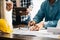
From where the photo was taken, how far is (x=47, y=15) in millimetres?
1363

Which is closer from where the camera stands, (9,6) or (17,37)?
(17,37)

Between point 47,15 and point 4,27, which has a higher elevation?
point 47,15

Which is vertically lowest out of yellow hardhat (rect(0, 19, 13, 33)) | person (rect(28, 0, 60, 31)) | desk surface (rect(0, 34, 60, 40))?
desk surface (rect(0, 34, 60, 40))

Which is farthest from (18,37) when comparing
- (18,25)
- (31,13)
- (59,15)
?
(59,15)

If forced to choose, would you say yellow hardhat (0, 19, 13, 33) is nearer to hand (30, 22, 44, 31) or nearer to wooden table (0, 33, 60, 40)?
wooden table (0, 33, 60, 40)

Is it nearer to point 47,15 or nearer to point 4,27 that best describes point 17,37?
point 4,27

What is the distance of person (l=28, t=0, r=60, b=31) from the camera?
1.33 metres

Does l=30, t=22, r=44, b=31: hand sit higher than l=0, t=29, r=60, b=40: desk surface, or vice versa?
l=30, t=22, r=44, b=31: hand

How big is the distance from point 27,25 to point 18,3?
0.75ft

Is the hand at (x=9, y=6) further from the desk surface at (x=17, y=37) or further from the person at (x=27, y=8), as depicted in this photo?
the desk surface at (x=17, y=37)

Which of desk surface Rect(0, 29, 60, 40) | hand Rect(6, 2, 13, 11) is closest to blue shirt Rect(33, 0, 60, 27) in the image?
desk surface Rect(0, 29, 60, 40)

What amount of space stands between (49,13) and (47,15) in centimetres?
3

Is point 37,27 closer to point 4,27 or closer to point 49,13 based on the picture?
point 49,13

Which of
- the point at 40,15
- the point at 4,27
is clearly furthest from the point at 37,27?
the point at 4,27
